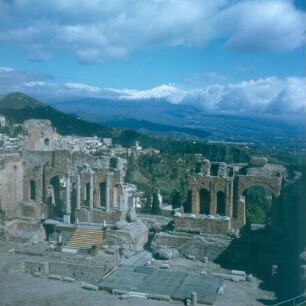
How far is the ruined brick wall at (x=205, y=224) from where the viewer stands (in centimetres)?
2650

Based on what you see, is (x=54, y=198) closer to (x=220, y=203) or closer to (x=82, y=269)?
(x=82, y=269)

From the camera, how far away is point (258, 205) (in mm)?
42562

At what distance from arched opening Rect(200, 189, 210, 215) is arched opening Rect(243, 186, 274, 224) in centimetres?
643

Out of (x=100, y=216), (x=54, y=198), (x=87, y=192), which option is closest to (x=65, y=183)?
(x=54, y=198)

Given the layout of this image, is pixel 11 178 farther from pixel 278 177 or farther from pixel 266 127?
pixel 266 127

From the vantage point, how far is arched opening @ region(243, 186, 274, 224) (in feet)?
119

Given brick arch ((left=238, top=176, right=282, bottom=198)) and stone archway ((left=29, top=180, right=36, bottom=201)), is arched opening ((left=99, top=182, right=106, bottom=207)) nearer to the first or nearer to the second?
stone archway ((left=29, top=180, right=36, bottom=201))

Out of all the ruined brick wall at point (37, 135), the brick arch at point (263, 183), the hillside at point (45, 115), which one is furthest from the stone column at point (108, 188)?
the hillside at point (45, 115)

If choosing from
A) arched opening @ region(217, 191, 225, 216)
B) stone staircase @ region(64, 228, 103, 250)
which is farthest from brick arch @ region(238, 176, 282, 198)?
stone staircase @ region(64, 228, 103, 250)

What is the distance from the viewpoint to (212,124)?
395ft

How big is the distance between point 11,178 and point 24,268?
9370 millimetres

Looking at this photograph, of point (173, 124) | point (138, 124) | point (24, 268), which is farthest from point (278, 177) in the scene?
→ point (138, 124)

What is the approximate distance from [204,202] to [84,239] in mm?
7725

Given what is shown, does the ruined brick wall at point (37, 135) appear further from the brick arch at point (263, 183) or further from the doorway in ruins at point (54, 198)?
the brick arch at point (263, 183)
